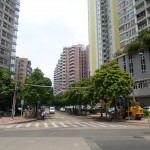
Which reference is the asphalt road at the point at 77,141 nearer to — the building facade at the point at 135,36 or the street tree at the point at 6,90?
the street tree at the point at 6,90

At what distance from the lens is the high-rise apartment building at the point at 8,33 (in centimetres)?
7610

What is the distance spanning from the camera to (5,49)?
77.4 metres

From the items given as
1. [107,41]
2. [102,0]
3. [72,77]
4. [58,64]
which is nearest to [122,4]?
[107,41]

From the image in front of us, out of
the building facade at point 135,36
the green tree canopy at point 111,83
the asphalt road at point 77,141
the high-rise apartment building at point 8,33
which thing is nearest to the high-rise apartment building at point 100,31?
the building facade at point 135,36

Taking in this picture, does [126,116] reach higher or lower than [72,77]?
lower

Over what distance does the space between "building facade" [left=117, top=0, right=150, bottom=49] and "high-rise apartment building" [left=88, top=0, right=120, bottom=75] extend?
22.6 metres

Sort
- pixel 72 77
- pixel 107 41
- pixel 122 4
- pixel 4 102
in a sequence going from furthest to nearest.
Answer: pixel 72 77 < pixel 107 41 < pixel 122 4 < pixel 4 102

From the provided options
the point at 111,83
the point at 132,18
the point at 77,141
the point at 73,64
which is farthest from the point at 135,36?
the point at 73,64

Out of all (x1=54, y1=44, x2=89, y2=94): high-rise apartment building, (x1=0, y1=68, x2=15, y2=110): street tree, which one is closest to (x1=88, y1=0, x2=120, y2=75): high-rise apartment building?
(x1=54, y1=44, x2=89, y2=94): high-rise apartment building

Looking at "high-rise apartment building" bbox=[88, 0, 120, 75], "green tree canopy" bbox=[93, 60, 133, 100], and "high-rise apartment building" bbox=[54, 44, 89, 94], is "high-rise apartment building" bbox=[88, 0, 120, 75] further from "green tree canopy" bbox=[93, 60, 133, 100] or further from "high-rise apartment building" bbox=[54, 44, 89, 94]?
"green tree canopy" bbox=[93, 60, 133, 100]

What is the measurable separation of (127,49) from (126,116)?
22.2 meters

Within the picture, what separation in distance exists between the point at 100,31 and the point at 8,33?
51229 millimetres

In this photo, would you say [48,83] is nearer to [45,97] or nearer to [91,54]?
[45,97]

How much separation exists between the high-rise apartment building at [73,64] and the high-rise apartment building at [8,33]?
84245 mm
